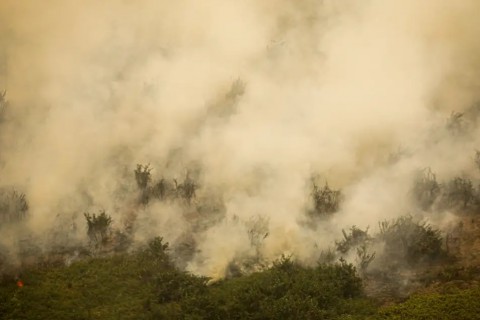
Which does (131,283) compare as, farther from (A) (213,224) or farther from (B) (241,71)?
(B) (241,71)

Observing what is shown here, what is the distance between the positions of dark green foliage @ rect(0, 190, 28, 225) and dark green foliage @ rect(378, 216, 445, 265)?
44.8 ft

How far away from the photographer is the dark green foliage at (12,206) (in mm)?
17209

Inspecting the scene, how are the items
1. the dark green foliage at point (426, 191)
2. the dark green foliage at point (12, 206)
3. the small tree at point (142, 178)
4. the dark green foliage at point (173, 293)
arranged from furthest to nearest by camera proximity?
the small tree at point (142, 178)
the dark green foliage at point (12, 206)
the dark green foliage at point (426, 191)
the dark green foliage at point (173, 293)

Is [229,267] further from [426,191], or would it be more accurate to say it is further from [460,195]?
[460,195]

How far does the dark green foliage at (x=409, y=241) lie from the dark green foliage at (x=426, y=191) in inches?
41.6

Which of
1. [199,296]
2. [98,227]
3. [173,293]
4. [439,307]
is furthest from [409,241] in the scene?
[98,227]

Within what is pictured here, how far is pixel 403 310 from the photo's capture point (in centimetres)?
1220

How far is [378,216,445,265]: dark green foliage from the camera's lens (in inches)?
563

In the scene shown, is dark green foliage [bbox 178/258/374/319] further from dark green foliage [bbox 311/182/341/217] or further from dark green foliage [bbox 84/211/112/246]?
dark green foliage [bbox 84/211/112/246]

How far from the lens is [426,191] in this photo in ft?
53.4

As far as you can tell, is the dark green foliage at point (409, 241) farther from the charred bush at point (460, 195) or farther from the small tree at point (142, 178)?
the small tree at point (142, 178)

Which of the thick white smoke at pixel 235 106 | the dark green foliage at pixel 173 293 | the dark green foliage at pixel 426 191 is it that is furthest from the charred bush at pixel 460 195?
the dark green foliage at pixel 173 293

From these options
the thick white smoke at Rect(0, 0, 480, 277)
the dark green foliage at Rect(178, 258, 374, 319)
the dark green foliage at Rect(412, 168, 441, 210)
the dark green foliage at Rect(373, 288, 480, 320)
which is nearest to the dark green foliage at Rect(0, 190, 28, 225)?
the thick white smoke at Rect(0, 0, 480, 277)

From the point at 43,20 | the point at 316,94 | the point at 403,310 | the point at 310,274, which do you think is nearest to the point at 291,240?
the point at 310,274
